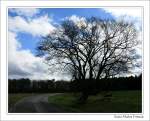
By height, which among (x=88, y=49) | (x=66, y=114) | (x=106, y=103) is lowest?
(x=66, y=114)

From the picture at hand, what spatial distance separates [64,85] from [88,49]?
463 millimetres

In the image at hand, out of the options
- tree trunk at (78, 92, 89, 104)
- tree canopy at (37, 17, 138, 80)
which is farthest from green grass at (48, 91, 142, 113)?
tree canopy at (37, 17, 138, 80)

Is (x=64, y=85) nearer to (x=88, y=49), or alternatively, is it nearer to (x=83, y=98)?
(x=83, y=98)

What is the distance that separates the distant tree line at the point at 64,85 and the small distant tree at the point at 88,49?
0.03m

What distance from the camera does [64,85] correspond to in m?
7.31

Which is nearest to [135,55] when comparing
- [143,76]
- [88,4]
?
[143,76]

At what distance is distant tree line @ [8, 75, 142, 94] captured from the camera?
7.29m

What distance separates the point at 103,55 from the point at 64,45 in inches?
17.0

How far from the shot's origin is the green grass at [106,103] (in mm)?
7242

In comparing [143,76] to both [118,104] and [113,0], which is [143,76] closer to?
[118,104]

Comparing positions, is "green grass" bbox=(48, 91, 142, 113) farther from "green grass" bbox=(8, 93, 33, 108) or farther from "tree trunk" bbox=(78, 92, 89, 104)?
"green grass" bbox=(8, 93, 33, 108)

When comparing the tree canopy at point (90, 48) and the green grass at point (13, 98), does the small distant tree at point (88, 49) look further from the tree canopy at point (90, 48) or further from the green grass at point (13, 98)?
the green grass at point (13, 98)

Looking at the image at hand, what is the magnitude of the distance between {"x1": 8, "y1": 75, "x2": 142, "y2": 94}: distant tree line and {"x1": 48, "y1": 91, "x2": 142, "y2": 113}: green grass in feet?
0.22

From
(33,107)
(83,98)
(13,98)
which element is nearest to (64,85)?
(83,98)
